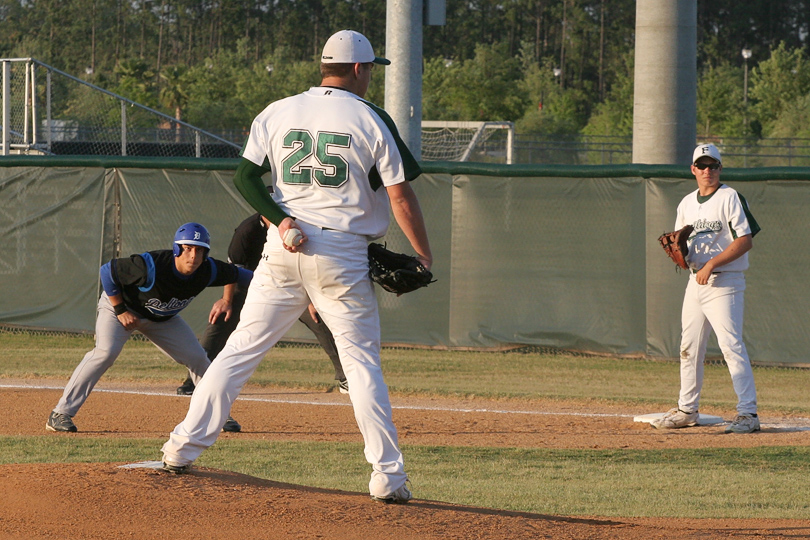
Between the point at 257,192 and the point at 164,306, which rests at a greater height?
the point at 257,192

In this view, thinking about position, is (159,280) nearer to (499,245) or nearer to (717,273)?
(717,273)

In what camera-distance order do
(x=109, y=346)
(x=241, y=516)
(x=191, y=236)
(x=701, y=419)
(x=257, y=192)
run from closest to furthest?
(x=241, y=516)
(x=257, y=192)
(x=191, y=236)
(x=109, y=346)
(x=701, y=419)

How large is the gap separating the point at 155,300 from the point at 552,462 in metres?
2.65

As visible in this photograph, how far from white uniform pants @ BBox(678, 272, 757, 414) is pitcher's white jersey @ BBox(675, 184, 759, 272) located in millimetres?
122

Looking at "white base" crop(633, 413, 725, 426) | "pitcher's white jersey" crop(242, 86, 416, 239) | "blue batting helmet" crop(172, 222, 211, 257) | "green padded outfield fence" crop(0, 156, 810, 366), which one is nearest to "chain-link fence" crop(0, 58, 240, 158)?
"green padded outfield fence" crop(0, 156, 810, 366)

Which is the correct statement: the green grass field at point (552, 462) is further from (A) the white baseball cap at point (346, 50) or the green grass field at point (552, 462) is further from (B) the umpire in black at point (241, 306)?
(A) the white baseball cap at point (346, 50)

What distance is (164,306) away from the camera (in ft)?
21.9

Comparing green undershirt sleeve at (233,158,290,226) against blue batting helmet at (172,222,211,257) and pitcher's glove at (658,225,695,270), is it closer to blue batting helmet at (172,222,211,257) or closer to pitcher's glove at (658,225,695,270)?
blue batting helmet at (172,222,211,257)

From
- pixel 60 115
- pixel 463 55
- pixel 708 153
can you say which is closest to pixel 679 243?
pixel 708 153

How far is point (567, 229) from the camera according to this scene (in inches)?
428

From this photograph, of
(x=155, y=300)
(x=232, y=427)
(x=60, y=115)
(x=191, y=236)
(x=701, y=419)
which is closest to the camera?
(x=191, y=236)

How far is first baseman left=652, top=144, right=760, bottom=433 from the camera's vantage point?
698 centimetres

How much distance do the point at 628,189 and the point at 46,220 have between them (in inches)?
253

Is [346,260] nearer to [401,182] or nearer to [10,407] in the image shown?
[401,182]
